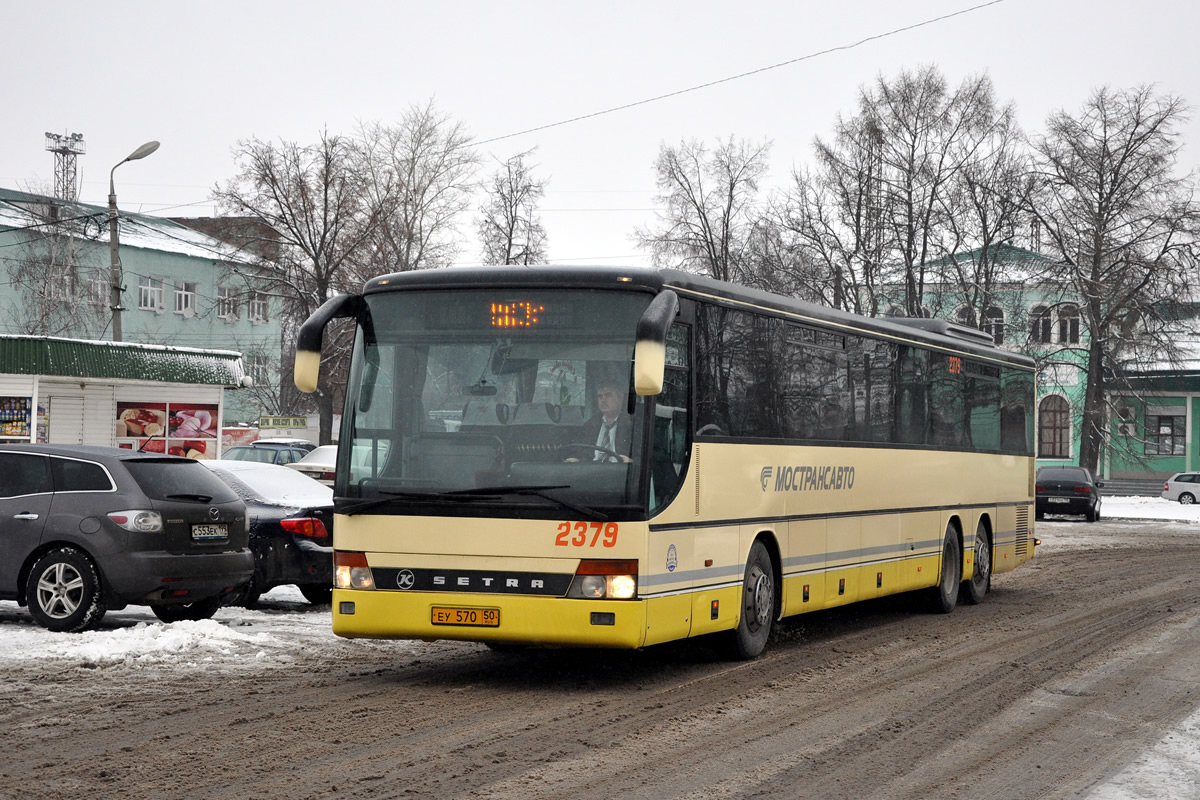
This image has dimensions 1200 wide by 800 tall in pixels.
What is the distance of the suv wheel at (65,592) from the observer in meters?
12.4

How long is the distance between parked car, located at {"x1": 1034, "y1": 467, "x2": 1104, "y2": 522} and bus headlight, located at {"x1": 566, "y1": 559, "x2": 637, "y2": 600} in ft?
114

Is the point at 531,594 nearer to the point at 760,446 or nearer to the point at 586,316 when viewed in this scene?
the point at 586,316

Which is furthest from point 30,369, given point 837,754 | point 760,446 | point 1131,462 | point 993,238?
point 1131,462

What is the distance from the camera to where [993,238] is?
5181cm

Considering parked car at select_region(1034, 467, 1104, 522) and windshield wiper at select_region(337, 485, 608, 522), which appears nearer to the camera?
windshield wiper at select_region(337, 485, 608, 522)

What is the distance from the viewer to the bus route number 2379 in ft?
31.9

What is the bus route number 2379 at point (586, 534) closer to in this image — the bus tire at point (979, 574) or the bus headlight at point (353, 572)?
the bus headlight at point (353, 572)

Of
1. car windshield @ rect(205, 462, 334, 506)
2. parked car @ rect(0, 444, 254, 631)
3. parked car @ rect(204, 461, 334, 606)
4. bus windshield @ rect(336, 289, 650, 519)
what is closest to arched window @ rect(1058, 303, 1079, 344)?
car windshield @ rect(205, 462, 334, 506)

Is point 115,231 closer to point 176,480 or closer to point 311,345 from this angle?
point 176,480

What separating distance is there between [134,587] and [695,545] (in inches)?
198

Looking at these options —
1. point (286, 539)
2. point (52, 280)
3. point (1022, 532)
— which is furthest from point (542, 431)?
point (52, 280)

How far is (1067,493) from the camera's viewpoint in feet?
138

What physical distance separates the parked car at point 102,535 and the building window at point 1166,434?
62.3 meters

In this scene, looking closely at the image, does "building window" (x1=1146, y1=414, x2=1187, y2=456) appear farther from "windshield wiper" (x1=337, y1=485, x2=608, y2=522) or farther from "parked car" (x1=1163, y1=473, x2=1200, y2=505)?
"windshield wiper" (x1=337, y1=485, x2=608, y2=522)
